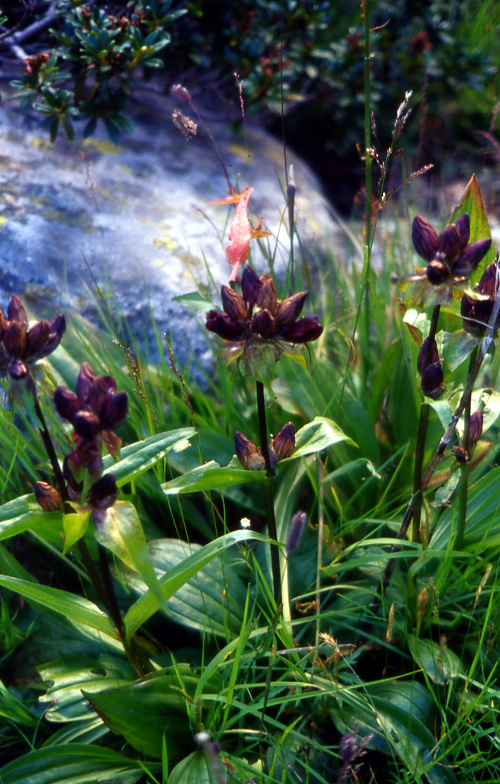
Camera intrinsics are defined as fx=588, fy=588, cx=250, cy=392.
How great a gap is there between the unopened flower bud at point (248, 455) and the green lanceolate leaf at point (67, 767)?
679mm

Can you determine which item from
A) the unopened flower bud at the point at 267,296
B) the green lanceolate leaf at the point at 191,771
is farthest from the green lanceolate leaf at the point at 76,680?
the unopened flower bud at the point at 267,296

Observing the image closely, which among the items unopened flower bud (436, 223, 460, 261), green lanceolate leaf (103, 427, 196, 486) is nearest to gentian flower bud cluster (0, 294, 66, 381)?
green lanceolate leaf (103, 427, 196, 486)

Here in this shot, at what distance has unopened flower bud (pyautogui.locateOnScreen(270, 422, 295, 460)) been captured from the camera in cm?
129

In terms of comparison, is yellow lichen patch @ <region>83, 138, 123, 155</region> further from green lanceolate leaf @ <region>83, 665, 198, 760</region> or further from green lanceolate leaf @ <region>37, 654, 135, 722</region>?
green lanceolate leaf @ <region>83, 665, 198, 760</region>

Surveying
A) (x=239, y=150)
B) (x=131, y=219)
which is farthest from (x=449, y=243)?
(x=239, y=150)

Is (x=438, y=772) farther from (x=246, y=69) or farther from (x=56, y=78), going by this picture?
(x=246, y=69)

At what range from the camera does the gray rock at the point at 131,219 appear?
87.2 inches

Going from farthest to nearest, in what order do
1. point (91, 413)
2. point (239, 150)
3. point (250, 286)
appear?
point (239, 150) → point (250, 286) → point (91, 413)

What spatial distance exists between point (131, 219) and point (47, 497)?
65.3 inches

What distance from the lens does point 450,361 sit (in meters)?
1.25

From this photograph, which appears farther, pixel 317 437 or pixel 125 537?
pixel 317 437

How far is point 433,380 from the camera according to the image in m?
1.27

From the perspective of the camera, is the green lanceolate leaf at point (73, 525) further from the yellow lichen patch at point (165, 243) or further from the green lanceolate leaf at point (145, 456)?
the yellow lichen patch at point (165, 243)

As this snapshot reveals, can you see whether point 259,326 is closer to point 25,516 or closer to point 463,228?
point 463,228
